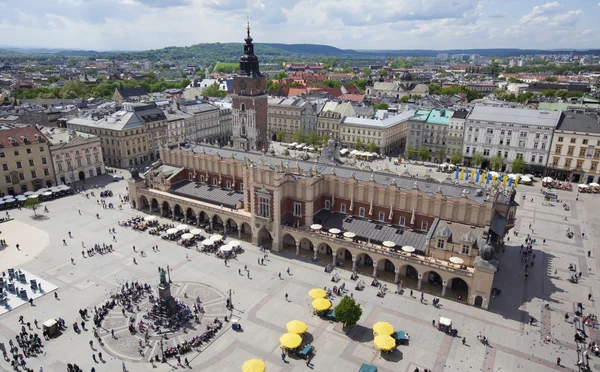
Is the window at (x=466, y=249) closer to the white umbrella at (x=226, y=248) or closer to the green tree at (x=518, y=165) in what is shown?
the white umbrella at (x=226, y=248)

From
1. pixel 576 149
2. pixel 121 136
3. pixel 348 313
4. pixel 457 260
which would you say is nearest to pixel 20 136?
pixel 121 136

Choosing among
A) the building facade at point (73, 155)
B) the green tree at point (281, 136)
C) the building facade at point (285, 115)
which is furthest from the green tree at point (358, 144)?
the building facade at point (73, 155)

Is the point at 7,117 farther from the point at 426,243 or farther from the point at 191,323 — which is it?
the point at 426,243

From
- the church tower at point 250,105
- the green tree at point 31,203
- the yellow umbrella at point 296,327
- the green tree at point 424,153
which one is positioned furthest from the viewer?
the green tree at point 424,153

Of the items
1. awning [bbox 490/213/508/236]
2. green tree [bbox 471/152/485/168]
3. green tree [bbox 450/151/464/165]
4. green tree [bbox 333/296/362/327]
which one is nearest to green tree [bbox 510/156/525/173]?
green tree [bbox 471/152/485/168]

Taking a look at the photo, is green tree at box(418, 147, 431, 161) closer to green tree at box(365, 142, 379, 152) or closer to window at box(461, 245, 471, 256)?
green tree at box(365, 142, 379, 152)
